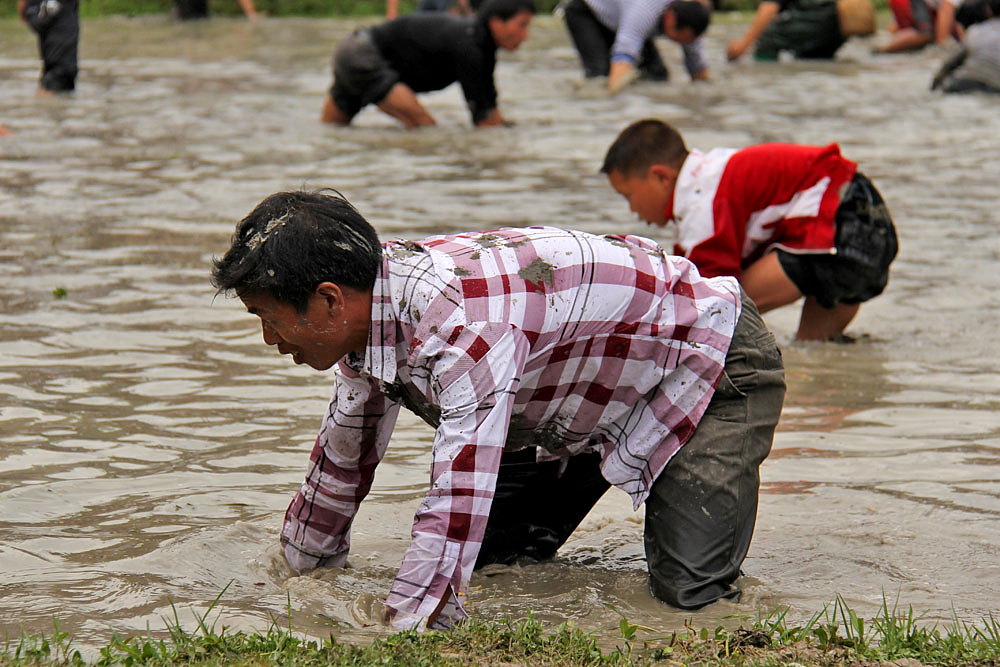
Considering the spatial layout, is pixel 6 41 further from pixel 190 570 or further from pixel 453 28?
pixel 190 570

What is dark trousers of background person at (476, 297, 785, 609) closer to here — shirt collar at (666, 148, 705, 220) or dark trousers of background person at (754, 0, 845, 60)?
shirt collar at (666, 148, 705, 220)

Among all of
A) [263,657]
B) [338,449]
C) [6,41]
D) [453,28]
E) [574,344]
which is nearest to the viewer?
[263,657]

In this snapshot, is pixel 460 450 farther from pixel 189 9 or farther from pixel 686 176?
pixel 189 9

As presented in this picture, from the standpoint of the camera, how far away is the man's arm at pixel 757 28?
1423 centimetres

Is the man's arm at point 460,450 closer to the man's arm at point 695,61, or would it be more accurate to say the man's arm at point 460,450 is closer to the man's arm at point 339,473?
the man's arm at point 339,473

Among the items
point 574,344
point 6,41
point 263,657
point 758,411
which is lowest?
point 6,41

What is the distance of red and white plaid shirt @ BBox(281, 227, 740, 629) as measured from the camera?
2705 millimetres

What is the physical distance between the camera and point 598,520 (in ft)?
13.0

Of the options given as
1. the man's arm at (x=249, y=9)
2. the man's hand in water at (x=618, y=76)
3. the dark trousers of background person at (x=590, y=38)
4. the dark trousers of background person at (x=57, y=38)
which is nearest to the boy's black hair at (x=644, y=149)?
the man's hand in water at (x=618, y=76)

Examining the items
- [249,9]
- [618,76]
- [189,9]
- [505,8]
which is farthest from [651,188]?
[189,9]

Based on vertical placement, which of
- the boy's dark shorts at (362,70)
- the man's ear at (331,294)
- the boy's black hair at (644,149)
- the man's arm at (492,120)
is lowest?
the man's arm at (492,120)

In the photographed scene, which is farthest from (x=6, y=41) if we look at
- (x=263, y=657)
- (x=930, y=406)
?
(x=263, y=657)

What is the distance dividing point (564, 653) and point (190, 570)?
1115 millimetres

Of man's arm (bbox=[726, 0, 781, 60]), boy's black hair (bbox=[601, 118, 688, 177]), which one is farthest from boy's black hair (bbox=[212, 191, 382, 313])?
man's arm (bbox=[726, 0, 781, 60])
